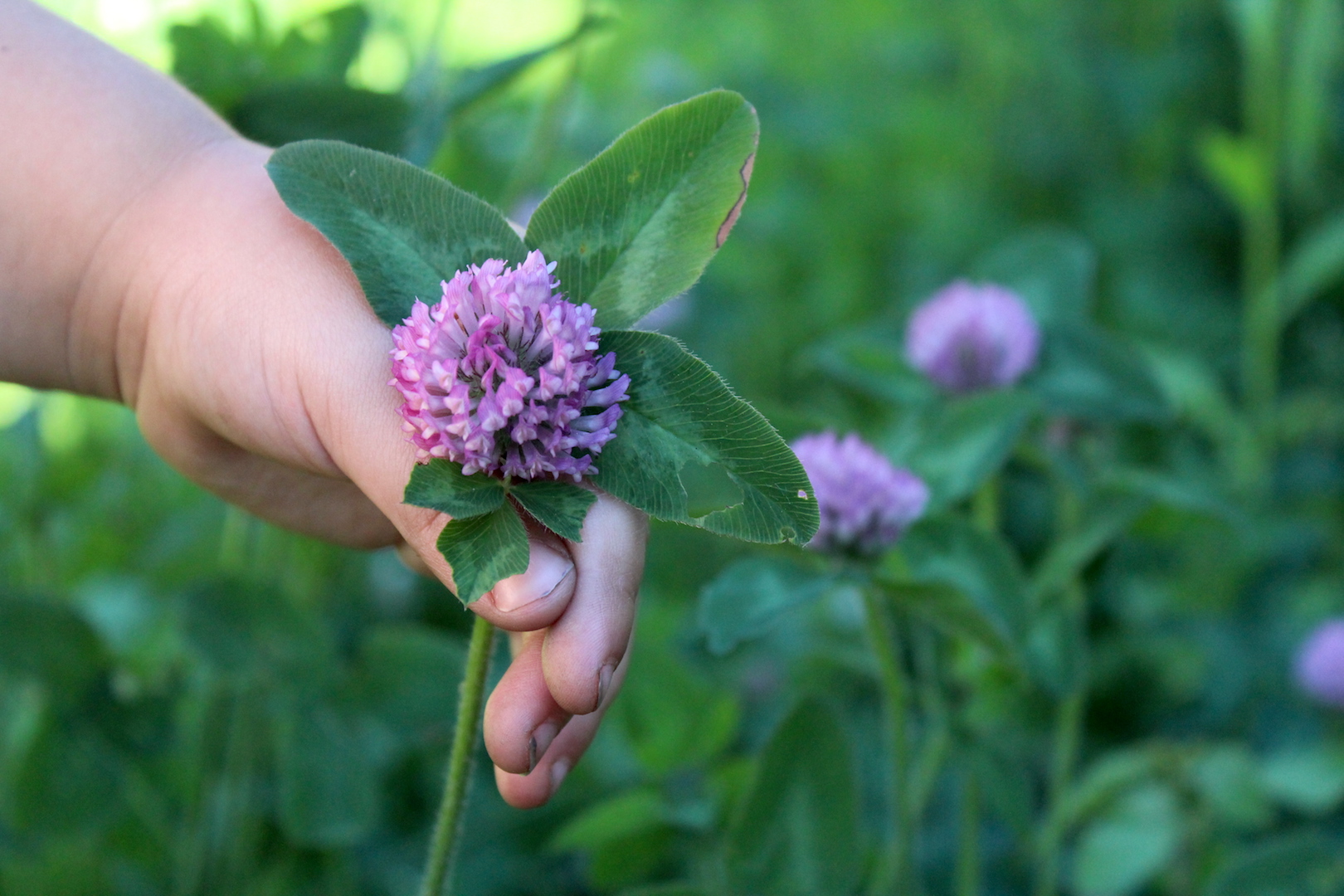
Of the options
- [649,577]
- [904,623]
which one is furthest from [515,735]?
[649,577]

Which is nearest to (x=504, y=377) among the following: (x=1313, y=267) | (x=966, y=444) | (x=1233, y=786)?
(x=966, y=444)

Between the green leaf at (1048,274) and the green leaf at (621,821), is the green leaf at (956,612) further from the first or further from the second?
the green leaf at (1048,274)

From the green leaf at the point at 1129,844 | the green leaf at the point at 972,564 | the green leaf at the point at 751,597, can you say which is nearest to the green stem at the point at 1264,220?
the green leaf at the point at 1129,844

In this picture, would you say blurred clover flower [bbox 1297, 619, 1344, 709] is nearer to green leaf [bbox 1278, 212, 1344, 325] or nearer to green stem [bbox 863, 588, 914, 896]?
green leaf [bbox 1278, 212, 1344, 325]

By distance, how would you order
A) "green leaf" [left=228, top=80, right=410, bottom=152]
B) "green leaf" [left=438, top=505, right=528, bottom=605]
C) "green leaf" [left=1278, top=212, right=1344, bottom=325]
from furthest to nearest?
"green leaf" [left=1278, top=212, right=1344, bottom=325] → "green leaf" [left=228, top=80, right=410, bottom=152] → "green leaf" [left=438, top=505, right=528, bottom=605]

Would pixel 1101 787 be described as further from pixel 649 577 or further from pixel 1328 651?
pixel 649 577

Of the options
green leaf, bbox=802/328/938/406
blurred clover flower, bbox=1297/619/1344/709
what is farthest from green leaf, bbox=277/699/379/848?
blurred clover flower, bbox=1297/619/1344/709
